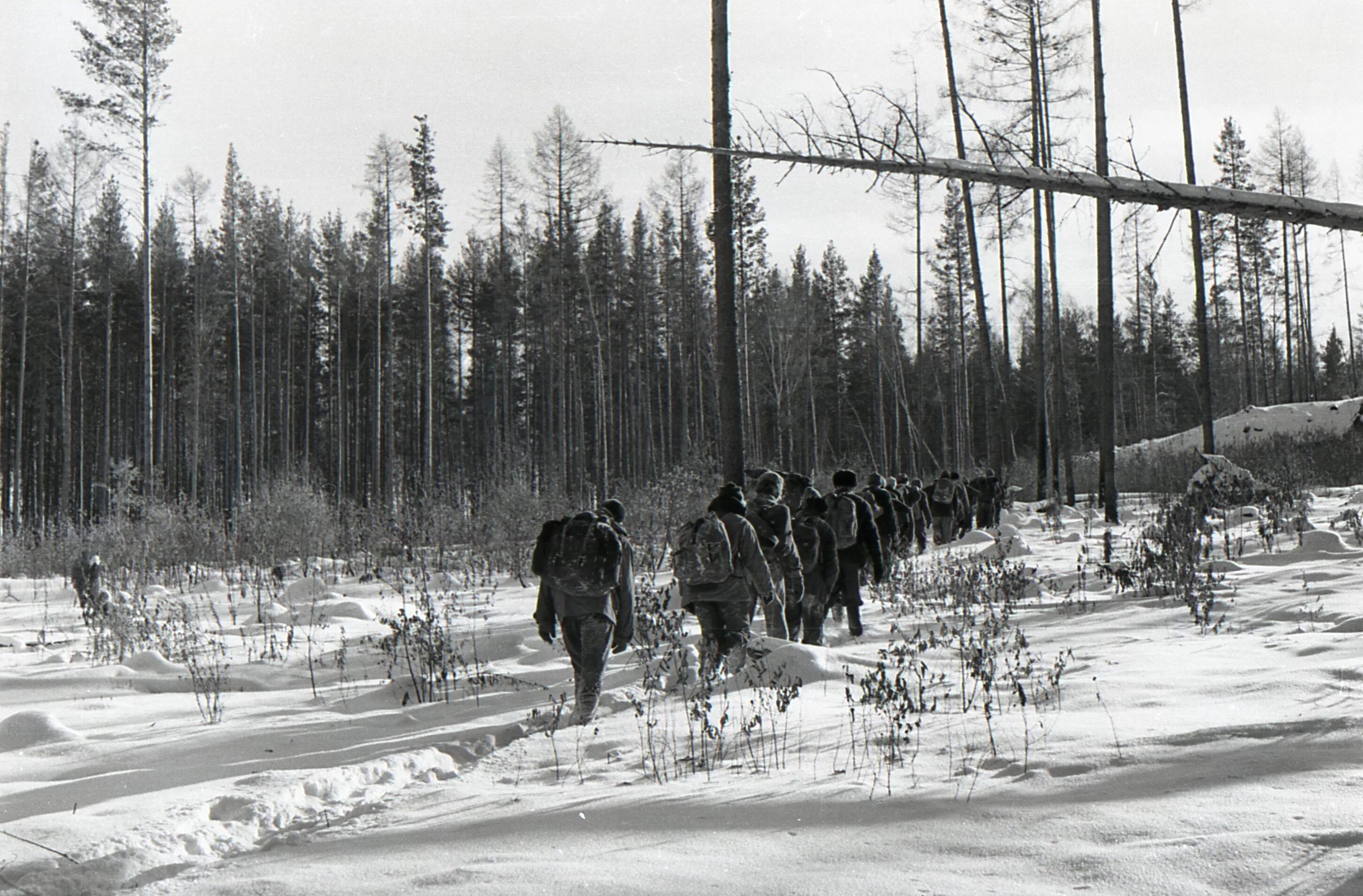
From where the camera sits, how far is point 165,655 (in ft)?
27.1

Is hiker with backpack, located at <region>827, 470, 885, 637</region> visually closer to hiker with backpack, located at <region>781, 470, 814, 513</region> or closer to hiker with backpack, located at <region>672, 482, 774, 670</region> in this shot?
hiker with backpack, located at <region>781, 470, 814, 513</region>

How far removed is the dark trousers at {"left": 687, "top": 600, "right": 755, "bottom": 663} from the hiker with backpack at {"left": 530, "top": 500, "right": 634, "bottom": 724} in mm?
878

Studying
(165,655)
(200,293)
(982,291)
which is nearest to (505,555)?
(165,655)

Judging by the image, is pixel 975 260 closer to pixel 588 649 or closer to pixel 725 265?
pixel 725 265

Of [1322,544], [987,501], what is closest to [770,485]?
[1322,544]

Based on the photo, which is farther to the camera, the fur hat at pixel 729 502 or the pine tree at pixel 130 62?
the pine tree at pixel 130 62

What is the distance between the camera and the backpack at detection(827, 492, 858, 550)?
29.0 ft

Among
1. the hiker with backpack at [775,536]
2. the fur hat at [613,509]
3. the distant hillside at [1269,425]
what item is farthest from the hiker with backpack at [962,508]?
the fur hat at [613,509]

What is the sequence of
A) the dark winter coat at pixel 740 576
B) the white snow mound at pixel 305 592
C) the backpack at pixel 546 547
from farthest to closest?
the white snow mound at pixel 305 592 < the dark winter coat at pixel 740 576 < the backpack at pixel 546 547

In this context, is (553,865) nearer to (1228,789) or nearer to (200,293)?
(1228,789)

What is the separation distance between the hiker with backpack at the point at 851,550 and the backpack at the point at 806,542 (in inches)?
15.8

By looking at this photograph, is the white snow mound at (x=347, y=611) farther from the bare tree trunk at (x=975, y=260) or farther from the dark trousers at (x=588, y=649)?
the bare tree trunk at (x=975, y=260)

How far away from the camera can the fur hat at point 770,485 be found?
7645 millimetres

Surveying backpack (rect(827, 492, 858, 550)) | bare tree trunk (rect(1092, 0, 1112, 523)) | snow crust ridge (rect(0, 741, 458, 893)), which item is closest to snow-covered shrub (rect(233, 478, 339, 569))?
backpack (rect(827, 492, 858, 550))
